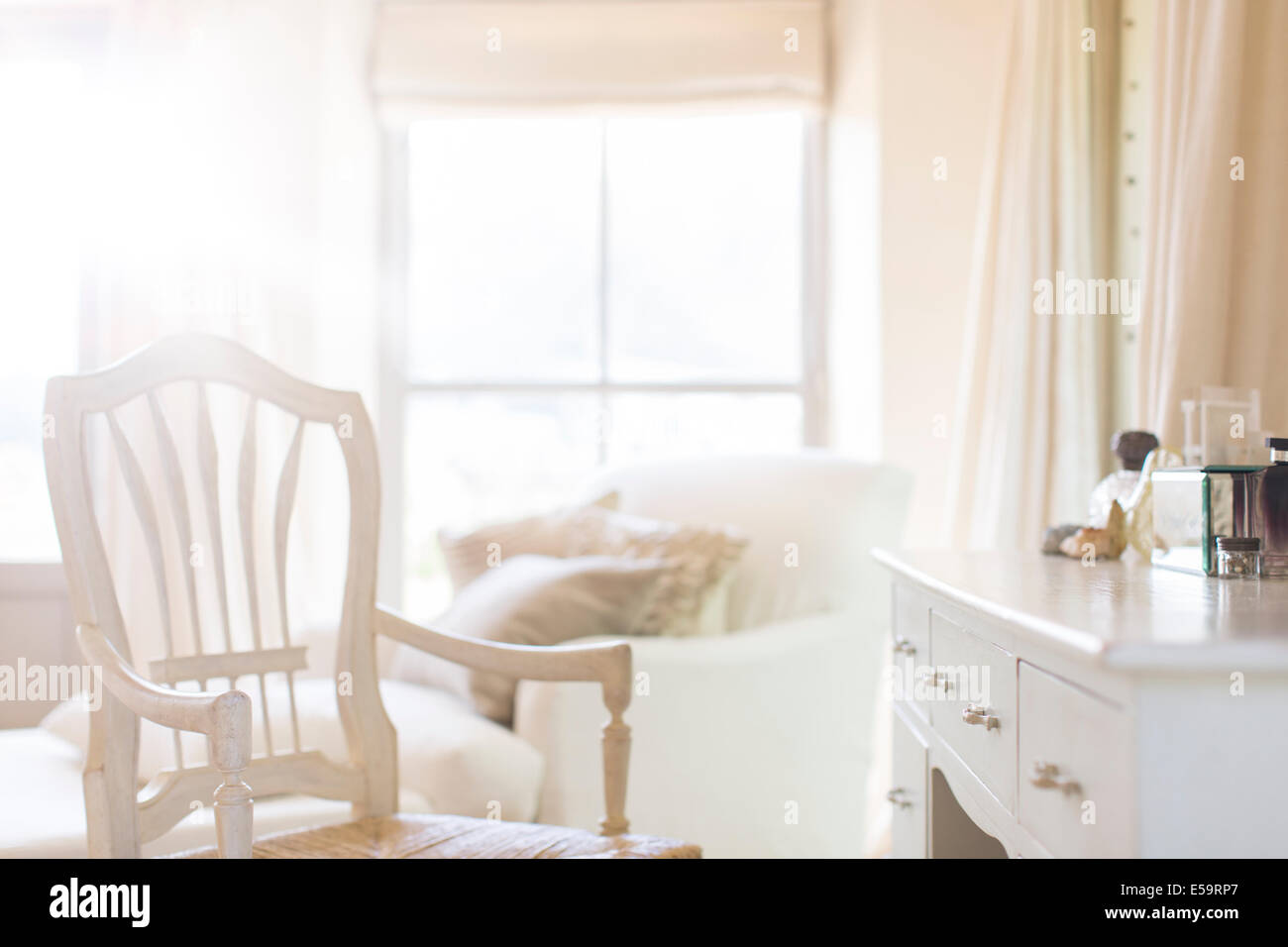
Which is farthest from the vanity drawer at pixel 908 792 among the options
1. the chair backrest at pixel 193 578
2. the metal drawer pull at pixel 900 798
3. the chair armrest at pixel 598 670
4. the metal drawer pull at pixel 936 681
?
the chair backrest at pixel 193 578

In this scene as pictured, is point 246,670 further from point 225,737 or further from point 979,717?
point 979,717

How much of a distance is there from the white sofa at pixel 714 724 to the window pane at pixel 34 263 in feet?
4.74

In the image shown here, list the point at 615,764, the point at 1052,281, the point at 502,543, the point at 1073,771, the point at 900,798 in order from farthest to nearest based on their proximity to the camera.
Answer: the point at 502,543 < the point at 1052,281 < the point at 900,798 < the point at 615,764 < the point at 1073,771

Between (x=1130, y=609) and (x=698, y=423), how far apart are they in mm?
2493

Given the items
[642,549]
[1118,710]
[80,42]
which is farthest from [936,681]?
[80,42]

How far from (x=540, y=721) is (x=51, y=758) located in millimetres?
784

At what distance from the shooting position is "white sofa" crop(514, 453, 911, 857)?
179 cm

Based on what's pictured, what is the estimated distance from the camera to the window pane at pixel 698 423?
10.6ft

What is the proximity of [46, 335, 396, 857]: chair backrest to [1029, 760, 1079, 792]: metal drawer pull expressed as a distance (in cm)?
90

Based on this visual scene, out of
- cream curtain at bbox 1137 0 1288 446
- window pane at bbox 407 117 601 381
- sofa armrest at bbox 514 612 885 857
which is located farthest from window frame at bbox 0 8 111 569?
cream curtain at bbox 1137 0 1288 446

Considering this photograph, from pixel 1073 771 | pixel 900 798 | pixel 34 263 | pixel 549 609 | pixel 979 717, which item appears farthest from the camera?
pixel 34 263

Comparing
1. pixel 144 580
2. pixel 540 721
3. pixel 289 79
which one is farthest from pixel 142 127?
pixel 540 721

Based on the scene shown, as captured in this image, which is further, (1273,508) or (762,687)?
(762,687)

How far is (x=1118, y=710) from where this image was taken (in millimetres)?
667
